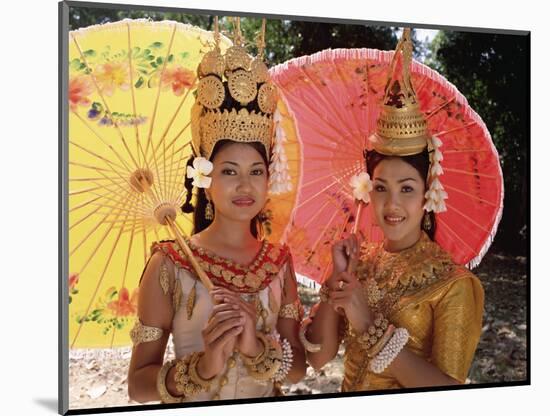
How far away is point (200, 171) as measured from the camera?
466 cm

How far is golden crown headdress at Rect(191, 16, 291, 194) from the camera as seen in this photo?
4.66 metres

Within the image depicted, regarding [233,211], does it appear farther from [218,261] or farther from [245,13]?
[245,13]

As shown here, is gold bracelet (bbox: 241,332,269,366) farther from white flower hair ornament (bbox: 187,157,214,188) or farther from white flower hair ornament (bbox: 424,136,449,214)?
white flower hair ornament (bbox: 424,136,449,214)

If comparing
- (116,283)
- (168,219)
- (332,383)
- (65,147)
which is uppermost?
(65,147)

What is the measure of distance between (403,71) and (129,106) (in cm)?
142

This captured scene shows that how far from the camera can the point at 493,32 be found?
5.48 meters

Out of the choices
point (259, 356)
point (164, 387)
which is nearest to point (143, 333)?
point (164, 387)

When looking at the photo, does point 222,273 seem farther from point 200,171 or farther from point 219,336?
point 200,171

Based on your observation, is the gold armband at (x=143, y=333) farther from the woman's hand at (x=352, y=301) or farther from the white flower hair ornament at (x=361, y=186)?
the white flower hair ornament at (x=361, y=186)

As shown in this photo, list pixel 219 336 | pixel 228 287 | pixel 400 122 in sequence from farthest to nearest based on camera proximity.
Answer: pixel 400 122, pixel 228 287, pixel 219 336

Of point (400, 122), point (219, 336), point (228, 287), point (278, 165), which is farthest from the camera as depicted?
point (400, 122)

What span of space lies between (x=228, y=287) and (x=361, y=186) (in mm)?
865

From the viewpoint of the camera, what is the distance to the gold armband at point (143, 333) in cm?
461

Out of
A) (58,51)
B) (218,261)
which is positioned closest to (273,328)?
(218,261)
